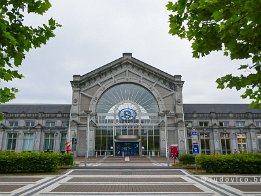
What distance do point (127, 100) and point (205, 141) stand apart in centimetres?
1857

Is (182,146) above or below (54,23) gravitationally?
below

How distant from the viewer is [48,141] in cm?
4862

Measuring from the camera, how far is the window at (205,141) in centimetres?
4794

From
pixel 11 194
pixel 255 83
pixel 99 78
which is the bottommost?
pixel 11 194

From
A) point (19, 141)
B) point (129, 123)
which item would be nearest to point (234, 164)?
point (129, 123)

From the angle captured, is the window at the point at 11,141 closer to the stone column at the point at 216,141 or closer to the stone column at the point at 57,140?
the stone column at the point at 57,140

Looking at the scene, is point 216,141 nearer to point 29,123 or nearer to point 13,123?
point 29,123

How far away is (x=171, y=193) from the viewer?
35.2 feet

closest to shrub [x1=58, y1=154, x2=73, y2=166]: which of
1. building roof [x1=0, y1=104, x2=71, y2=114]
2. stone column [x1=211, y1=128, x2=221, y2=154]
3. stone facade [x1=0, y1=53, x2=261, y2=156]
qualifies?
stone facade [x1=0, y1=53, x2=261, y2=156]

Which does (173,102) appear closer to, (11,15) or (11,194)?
(11,194)

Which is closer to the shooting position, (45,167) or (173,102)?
(45,167)

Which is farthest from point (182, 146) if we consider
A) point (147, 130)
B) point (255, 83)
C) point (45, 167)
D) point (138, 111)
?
point (255, 83)

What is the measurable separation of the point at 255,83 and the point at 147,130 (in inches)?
1631

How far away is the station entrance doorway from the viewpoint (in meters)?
46.2
